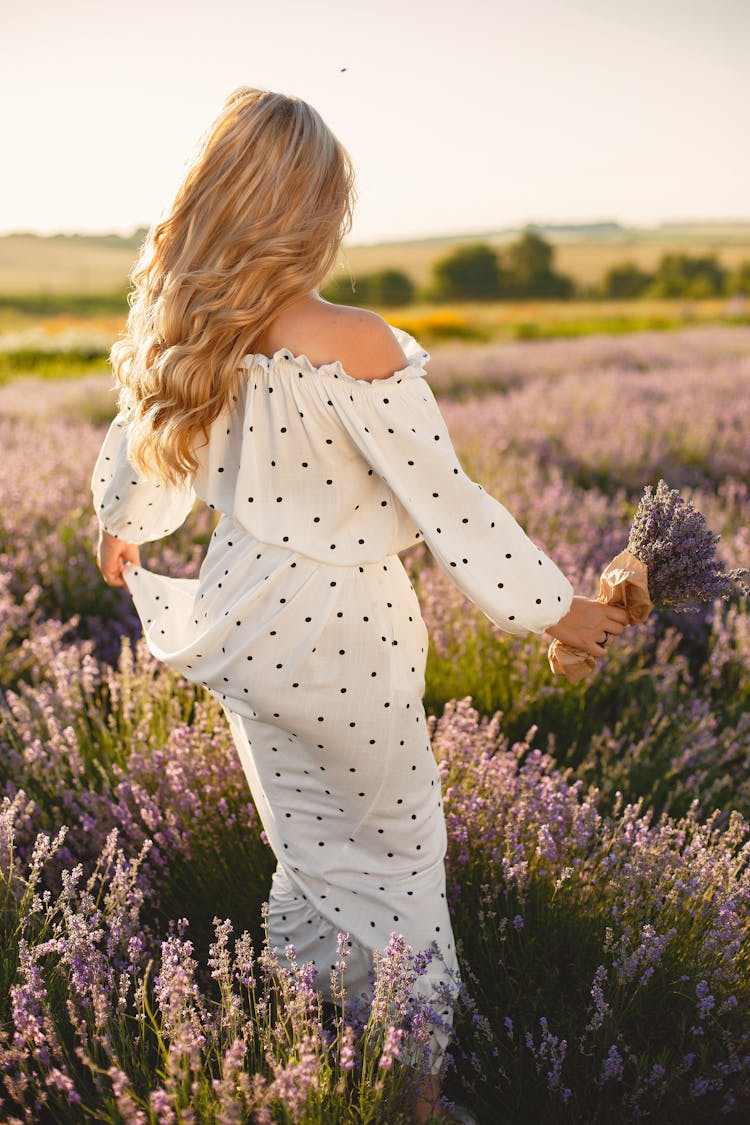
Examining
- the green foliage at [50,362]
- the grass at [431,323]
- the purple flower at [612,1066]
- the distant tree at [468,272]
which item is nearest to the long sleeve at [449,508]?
the purple flower at [612,1066]

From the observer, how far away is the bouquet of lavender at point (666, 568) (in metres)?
1.69

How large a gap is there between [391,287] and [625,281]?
946cm

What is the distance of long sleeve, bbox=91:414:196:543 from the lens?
83.8 inches

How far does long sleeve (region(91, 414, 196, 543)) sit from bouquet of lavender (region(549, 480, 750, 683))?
100 centimetres

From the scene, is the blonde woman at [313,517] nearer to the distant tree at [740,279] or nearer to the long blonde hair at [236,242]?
the long blonde hair at [236,242]

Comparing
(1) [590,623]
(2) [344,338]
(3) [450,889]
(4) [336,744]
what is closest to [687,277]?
(3) [450,889]

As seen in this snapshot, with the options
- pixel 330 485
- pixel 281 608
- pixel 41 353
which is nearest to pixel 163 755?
pixel 281 608

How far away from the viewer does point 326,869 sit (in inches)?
73.1

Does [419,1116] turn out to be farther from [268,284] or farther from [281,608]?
[268,284]

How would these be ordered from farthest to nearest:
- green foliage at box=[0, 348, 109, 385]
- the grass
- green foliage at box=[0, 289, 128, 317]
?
green foliage at box=[0, 289, 128, 317] → the grass → green foliage at box=[0, 348, 109, 385]

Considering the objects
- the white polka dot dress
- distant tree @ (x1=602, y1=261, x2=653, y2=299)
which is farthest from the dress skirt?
distant tree @ (x1=602, y1=261, x2=653, y2=299)

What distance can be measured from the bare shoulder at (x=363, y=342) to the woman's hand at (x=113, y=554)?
957 millimetres

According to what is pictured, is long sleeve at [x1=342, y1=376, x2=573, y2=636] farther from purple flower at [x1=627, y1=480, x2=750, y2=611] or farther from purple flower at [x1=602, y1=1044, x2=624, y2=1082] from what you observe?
purple flower at [x1=602, y1=1044, x2=624, y2=1082]

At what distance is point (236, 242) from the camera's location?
5.14 ft
